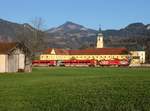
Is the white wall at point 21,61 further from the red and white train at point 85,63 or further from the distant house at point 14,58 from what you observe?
the red and white train at point 85,63

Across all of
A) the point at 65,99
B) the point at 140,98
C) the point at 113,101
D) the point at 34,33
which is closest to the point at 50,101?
the point at 65,99

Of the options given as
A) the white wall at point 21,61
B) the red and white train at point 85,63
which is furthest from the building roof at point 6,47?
the red and white train at point 85,63

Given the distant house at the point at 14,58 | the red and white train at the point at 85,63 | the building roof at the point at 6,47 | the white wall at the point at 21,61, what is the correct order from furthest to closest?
the red and white train at the point at 85,63
the white wall at the point at 21,61
the building roof at the point at 6,47
the distant house at the point at 14,58

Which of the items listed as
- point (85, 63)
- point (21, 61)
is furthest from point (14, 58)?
point (85, 63)

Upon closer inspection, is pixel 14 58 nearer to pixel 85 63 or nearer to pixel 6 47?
pixel 6 47

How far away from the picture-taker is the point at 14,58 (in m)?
76.9

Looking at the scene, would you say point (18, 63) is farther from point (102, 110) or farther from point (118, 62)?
point (118, 62)

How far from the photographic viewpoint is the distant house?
74375 mm

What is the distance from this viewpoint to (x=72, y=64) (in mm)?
151500

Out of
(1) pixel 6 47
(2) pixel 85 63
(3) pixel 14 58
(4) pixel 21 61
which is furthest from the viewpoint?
(2) pixel 85 63

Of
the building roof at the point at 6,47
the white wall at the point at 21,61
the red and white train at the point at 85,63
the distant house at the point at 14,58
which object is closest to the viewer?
the distant house at the point at 14,58

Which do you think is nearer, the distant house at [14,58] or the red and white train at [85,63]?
the distant house at [14,58]

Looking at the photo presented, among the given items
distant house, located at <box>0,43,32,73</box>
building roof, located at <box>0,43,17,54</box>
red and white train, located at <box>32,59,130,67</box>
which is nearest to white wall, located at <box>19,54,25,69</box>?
distant house, located at <box>0,43,32,73</box>

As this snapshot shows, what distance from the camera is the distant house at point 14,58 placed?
7438cm
